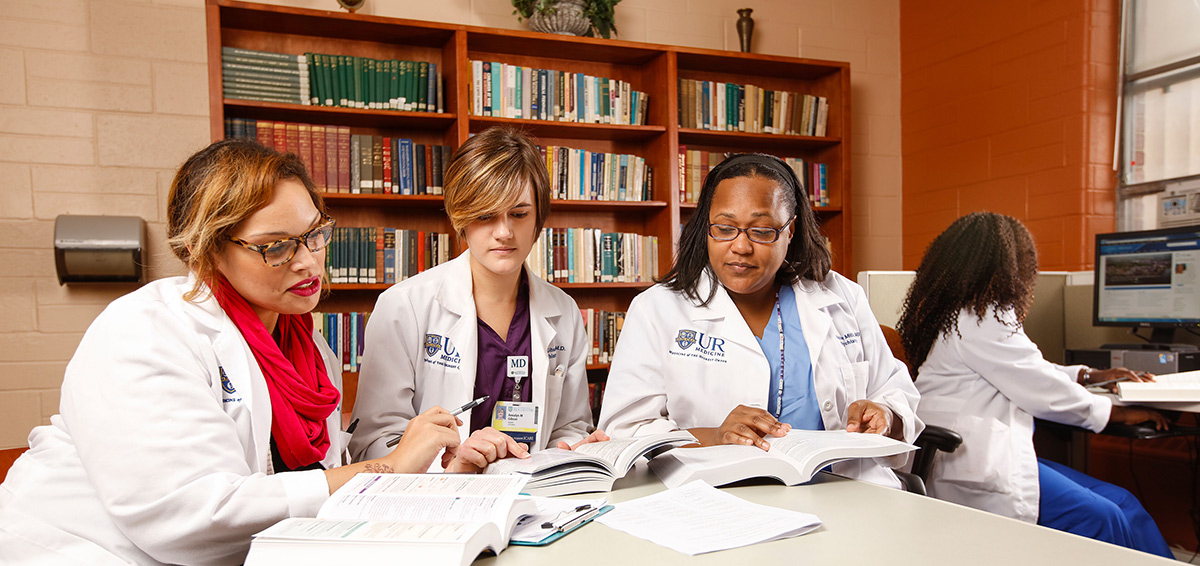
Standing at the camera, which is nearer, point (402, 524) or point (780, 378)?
point (402, 524)

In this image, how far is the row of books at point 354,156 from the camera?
322 centimetres

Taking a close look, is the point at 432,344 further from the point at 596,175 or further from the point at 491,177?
the point at 596,175

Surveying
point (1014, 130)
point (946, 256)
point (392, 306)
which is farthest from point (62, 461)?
point (1014, 130)

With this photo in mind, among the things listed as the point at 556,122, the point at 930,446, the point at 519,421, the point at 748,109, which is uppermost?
the point at 748,109

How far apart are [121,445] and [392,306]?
83 centimetres

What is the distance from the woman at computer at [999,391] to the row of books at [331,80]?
2239 millimetres

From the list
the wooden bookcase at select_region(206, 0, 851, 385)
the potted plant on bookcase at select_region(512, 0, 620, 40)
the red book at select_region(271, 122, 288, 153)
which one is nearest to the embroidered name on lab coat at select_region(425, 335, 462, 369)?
the wooden bookcase at select_region(206, 0, 851, 385)

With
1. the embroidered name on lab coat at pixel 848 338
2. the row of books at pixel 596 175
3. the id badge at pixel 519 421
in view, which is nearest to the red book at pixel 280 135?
the row of books at pixel 596 175

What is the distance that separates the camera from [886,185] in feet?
14.9

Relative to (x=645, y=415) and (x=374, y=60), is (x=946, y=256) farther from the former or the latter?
(x=374, y=60)

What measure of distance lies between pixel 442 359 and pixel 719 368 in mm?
654

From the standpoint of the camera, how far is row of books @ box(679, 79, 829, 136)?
381 centimetres

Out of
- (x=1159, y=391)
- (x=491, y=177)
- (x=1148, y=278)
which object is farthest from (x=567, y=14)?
(x=1159, y=391)

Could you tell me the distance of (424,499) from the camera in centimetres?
99
